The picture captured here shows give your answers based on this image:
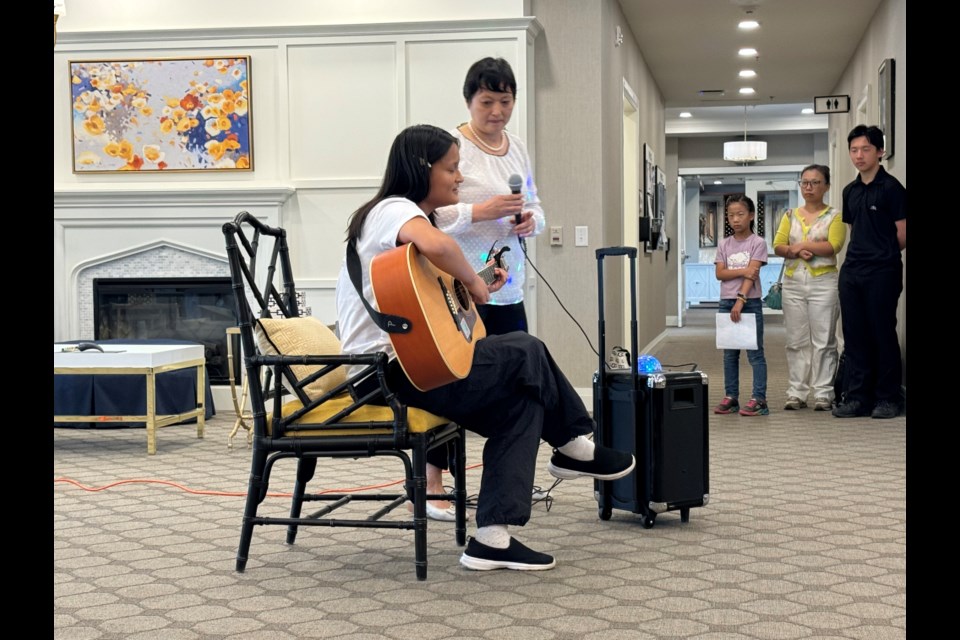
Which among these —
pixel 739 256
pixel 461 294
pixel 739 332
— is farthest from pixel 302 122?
pixel 461 294

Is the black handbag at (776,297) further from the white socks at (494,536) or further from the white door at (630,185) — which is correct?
the white socks at (494,536)

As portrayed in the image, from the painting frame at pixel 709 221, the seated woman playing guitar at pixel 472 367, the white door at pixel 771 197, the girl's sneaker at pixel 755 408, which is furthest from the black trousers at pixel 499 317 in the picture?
the painting frame at pixel 709 221

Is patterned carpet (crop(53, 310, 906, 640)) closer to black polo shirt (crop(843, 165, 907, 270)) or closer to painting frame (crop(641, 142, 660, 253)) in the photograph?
black polo shirt (crop(843, 165, 907, 270))

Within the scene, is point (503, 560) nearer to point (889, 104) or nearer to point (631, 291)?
point (631, 291)

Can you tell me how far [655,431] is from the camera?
3289 mm

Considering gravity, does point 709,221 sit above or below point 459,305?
above

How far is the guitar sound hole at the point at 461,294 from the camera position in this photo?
290 centimetres

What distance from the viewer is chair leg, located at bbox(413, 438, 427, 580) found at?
2.71m

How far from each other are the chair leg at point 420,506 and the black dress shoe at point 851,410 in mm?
4020

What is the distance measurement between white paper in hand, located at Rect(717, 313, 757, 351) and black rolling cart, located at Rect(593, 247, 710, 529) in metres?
2.71

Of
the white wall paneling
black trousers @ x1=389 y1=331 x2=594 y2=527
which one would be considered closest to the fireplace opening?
the white wall paneling

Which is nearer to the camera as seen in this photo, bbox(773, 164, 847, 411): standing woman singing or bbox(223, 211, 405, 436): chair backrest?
bbox(223, 211, 405, 436): chair backrest

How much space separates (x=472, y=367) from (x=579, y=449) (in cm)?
49

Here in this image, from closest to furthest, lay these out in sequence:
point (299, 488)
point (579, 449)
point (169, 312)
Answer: point (579, 449) < point (299, 488) < point (169, 312)
